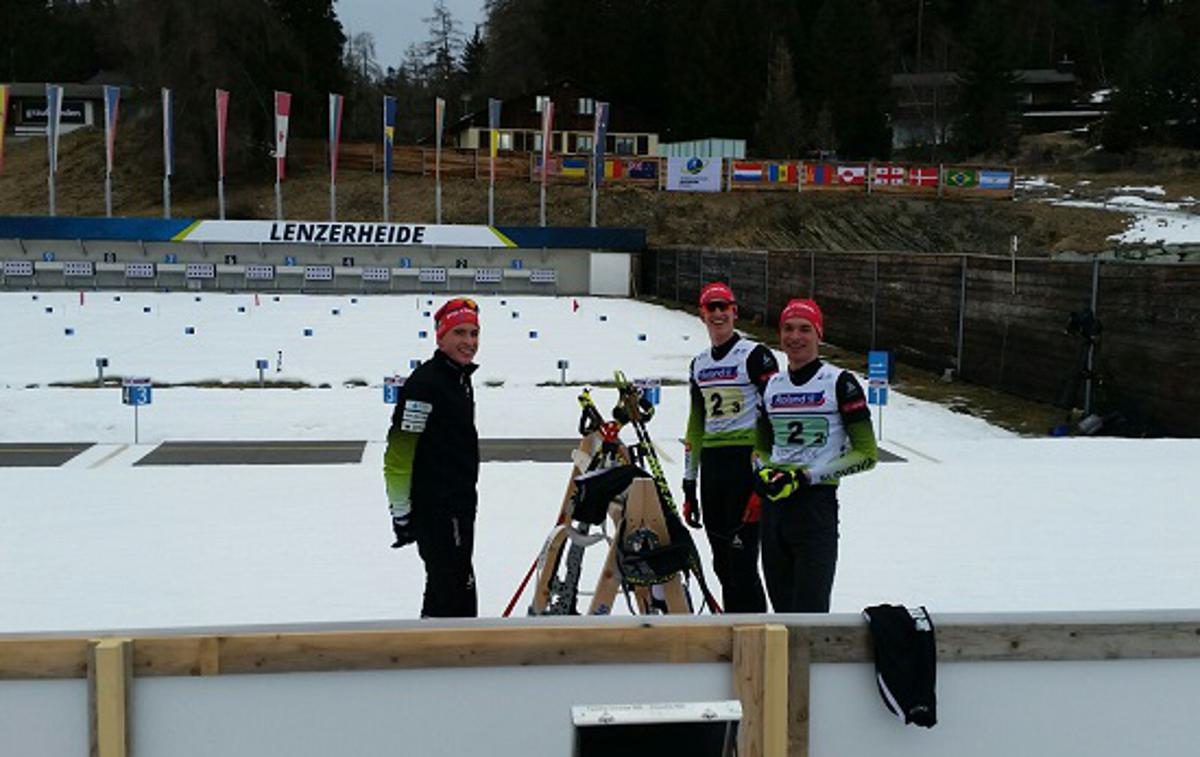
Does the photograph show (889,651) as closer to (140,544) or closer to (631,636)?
(631,636)

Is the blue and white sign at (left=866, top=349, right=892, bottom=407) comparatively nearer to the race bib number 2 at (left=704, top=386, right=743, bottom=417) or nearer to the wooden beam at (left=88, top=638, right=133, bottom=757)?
the race bib number 2 at (left=704, top=386, right=743, bottom=417)

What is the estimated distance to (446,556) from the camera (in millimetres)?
4938

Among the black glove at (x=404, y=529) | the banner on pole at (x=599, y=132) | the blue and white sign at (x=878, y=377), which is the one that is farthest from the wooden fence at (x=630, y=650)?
the banner on pole at (x=599, y=132)

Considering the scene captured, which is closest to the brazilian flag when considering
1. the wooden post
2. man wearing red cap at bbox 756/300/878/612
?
man wearing red cap at bbox 756/300/878/612

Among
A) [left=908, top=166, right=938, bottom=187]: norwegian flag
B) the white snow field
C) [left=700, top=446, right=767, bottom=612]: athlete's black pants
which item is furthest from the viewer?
[left=908, top=166, right=938, bottom=187]: norwegian flag

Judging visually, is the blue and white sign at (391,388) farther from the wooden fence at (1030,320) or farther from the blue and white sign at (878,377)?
the wooden fence at (1030,320)

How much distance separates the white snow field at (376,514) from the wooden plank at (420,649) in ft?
5.32

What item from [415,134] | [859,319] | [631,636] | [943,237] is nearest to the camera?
[631,636]

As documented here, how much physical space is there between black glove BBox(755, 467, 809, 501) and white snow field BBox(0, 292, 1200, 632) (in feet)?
5.60

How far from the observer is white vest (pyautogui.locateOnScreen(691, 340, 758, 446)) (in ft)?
18.1

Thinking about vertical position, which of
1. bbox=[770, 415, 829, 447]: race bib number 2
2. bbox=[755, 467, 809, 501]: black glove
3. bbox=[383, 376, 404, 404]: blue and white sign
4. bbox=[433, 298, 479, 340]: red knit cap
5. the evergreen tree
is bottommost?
bbox=[383, 376, 404, 404]: blue and white sign

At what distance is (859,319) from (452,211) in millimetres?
33551

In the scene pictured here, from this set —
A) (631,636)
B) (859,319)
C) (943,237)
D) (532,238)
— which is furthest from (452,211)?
(631,636)

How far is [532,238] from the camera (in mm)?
42406
